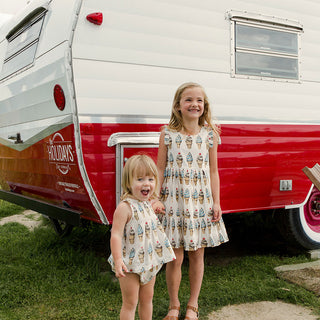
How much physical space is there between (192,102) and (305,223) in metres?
2.30

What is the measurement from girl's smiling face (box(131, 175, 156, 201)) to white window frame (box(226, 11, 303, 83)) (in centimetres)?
178

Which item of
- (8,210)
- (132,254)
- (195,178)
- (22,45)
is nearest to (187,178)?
(195,178)

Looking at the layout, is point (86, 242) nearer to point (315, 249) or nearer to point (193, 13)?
point (315, 249)

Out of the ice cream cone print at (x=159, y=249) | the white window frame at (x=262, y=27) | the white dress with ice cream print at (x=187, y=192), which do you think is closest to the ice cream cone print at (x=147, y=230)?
the ice cream cone print at (x=159, y=249)

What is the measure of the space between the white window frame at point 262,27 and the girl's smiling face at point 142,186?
5.83 ft

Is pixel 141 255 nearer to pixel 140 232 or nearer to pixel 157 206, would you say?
pixel 140 232

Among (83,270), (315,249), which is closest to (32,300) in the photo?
(83,270)

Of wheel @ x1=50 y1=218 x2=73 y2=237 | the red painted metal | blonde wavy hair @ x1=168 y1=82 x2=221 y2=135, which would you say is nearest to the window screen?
the red painted metal

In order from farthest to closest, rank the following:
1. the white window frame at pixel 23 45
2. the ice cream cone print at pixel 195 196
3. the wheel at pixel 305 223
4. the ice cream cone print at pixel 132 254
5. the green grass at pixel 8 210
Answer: the green grass at pixel 8 210 → the wheel at pixel 305 223 → the white window frame at pixel 23 45 → the ice cream cone print at pixel 195 196 → the ice cream cone print at pixel 132 254

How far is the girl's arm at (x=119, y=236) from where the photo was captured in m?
2.38

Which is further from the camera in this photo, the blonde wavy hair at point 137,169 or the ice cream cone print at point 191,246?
the ice cream cone print at point 191,246

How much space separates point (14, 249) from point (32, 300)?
1526mm

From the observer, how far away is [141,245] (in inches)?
99.5

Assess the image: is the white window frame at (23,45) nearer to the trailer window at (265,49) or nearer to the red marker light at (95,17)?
the red marker light at (95,17)
